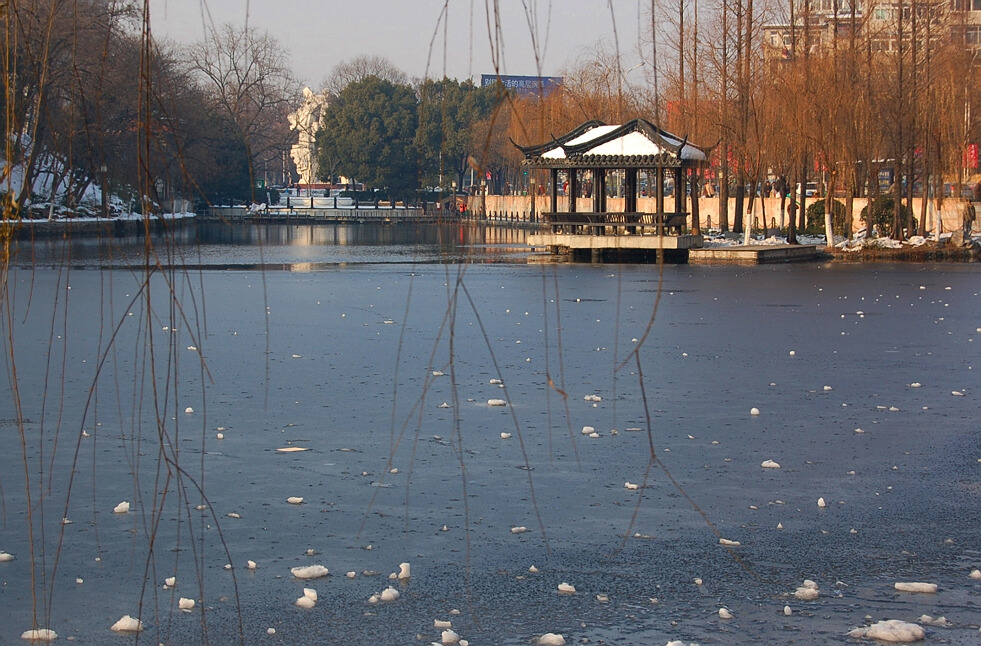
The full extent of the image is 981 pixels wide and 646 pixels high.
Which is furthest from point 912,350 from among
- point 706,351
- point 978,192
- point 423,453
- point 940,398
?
point 978,192

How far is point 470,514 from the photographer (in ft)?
22.3

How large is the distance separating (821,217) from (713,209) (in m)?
12.4

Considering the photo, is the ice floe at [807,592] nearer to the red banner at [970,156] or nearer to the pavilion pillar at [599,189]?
the pavilion pillar at [599,189]

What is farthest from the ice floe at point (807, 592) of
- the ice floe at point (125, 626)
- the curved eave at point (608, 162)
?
the curved eave at point (608, 162)

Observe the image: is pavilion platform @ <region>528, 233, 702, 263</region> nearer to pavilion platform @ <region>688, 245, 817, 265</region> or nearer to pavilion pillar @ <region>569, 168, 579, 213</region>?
pavilion platform @ <region>688, 245, 817, 265</region>

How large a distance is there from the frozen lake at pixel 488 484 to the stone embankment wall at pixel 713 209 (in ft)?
48.8

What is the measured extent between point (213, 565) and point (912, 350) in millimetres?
10473

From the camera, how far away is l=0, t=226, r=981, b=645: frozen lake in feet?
16.9

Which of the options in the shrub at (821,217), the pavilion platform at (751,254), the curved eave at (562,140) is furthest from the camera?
A: the shrub at (821,217)

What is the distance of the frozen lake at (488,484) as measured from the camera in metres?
5.14

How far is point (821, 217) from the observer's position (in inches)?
1956

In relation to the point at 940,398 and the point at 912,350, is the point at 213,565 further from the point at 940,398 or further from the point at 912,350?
the point at 912,350

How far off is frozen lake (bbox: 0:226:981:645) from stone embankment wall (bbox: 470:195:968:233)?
48.8 feet

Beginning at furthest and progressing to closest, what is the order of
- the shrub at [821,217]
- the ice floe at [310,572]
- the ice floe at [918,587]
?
1. the shrub at [821,217]
2. the ice floe at [310,572]
3. the ice floe at [918,587]
